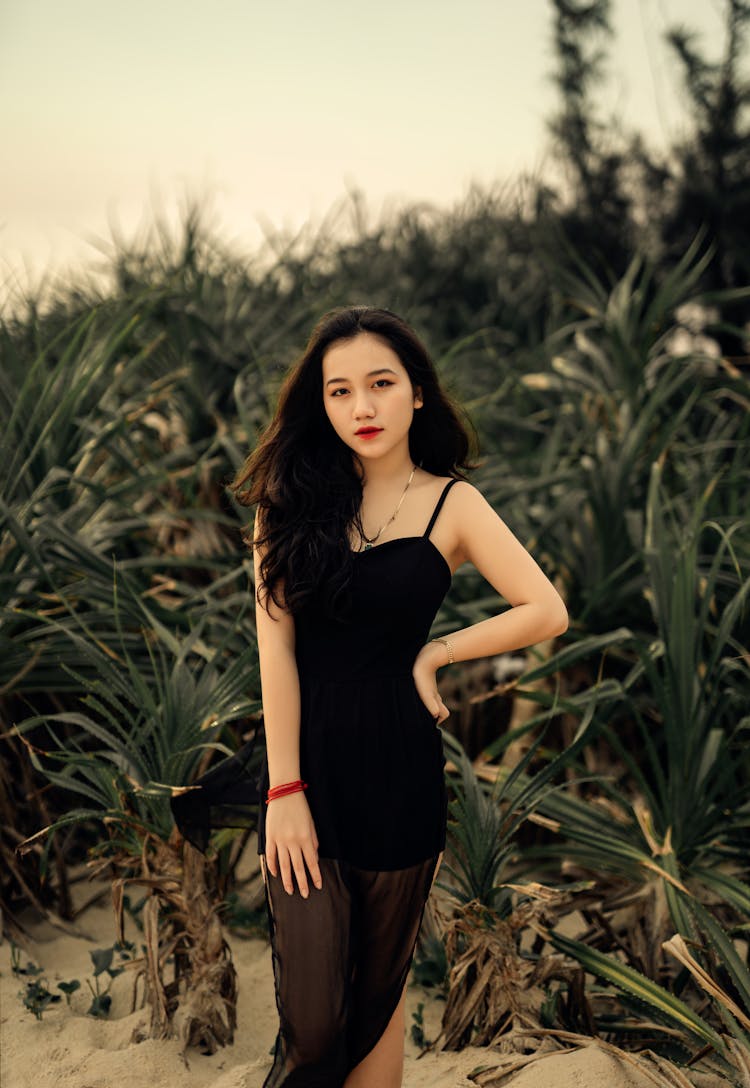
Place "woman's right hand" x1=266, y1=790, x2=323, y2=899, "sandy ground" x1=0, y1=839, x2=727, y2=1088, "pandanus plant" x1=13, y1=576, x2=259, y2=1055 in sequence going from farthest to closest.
A: "pandanus plant" x1=13, y1=576, x2=259, y2=1055 < "sandy ground" x1=0, y1=839, x2=727, y2=1088 < "woman's right hand" x1=266, y1=790, x2=323, y2=899

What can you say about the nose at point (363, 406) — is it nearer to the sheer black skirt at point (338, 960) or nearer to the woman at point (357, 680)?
the woman at point (357, 680)

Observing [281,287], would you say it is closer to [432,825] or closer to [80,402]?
[80,402]

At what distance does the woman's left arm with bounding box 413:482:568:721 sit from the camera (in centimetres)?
163

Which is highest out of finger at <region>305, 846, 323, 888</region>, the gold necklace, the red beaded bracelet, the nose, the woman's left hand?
the nose

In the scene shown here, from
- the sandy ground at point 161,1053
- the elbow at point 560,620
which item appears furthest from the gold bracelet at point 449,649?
the sandy ground at point 161,1053

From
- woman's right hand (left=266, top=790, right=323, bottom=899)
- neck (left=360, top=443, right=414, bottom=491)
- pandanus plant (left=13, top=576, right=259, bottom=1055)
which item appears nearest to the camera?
woman's right hand (left=266, top=790, right=323, bottom=899)

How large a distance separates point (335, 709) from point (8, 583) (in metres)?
1.28

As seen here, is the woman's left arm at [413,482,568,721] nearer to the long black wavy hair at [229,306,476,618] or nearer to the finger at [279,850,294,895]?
the long black wavy hair at [229,306,476,618]

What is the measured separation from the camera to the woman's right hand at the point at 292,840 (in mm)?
1558

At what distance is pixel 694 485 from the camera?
3.27m

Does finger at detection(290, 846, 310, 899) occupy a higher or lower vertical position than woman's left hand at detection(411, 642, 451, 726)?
lower

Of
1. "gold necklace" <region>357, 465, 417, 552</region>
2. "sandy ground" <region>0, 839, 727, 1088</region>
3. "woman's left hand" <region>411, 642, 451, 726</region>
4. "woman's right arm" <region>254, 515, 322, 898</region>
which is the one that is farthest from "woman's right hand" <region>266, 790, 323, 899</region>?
"sandy ground" <region>0, 839, 727, 1088</region>

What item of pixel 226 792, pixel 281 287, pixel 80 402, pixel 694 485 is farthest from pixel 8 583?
pixel 281 287

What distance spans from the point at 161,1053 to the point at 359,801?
85cm
